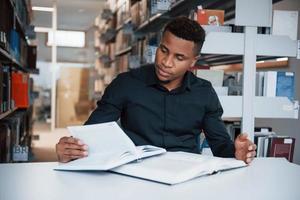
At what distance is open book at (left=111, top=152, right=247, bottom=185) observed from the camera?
0.91m

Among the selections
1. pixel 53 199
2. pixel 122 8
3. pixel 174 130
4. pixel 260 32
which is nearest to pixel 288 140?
pixel 260 32

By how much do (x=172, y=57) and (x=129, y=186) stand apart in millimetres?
718

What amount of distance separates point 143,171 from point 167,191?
121 millimetres

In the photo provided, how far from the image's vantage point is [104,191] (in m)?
0.83

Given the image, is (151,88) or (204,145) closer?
(151,88)

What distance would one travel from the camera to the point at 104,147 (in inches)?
42.4

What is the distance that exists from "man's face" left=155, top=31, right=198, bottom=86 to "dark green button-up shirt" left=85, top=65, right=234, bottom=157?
0.25ft

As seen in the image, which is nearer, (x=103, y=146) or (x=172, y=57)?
(x=103, y=146)

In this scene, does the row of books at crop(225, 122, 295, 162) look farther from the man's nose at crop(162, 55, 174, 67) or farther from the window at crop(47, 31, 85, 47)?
the window at crop(47, 31, 85, 47)

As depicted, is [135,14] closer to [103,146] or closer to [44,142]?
[44,142]

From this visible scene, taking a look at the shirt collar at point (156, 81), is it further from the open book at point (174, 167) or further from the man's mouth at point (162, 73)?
the open book at point (174, 167)

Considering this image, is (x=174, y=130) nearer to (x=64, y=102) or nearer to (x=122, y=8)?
(x=122, y=8)

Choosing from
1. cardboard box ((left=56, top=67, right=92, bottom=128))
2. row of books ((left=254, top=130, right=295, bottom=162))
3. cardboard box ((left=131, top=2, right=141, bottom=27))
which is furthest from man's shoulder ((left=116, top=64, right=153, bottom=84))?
cardboard box ((left=56, top=67, right=92, bottom=128))

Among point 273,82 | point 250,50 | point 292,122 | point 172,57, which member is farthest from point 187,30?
point 292,122
